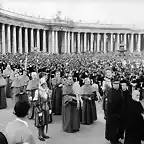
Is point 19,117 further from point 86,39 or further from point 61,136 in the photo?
point 86,39

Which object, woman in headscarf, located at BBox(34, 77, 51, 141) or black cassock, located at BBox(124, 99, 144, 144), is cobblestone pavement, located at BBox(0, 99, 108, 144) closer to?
woman in headscarf, located at BBox(34, 77, 51, 141)

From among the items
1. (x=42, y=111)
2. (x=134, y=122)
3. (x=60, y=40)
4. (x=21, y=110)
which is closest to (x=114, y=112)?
(x=134, y=122)

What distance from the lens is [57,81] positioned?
1548cm

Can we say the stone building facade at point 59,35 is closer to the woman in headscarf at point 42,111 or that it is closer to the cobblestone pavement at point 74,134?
the cobblestone pavement at point 74,134

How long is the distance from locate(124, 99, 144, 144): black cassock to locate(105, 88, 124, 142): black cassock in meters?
1.33

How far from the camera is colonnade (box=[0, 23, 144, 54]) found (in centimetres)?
5641

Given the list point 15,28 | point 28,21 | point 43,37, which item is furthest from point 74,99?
point 43,37

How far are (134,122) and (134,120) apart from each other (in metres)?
0.06

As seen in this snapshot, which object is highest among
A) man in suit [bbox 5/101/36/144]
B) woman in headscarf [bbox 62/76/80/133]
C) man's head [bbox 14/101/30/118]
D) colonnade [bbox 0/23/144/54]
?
colonnade [bbox 0/23/144/54]

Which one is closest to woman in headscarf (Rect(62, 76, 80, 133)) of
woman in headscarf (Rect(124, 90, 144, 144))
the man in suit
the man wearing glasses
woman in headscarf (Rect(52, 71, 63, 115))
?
the man wearing glasses

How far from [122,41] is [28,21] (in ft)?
138

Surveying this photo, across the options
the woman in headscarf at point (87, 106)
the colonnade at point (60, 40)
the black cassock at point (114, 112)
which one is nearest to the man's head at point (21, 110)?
the black cassock at point (114, 112)

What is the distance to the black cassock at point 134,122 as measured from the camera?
27.0 feet

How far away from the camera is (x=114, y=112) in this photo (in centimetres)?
979
